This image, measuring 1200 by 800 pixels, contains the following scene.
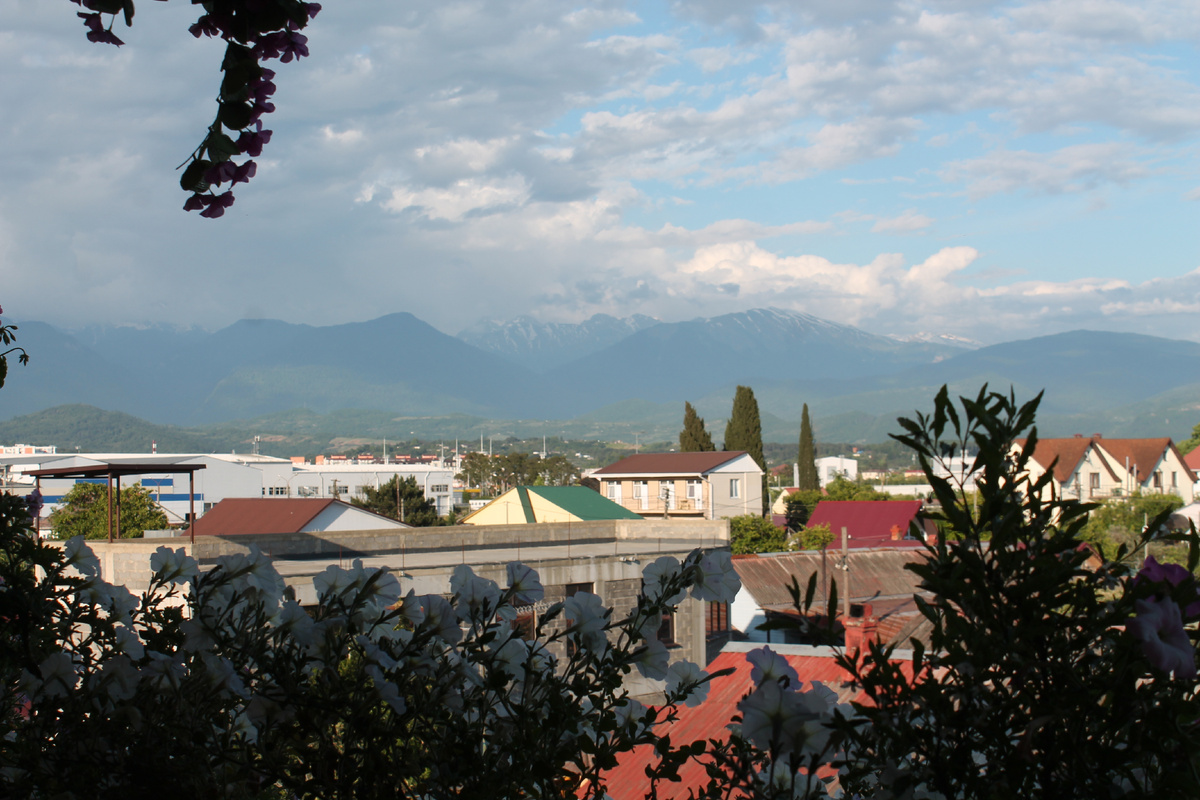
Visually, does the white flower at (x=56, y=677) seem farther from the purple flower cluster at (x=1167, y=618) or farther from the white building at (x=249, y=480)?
the white building at (x=249, y=480)

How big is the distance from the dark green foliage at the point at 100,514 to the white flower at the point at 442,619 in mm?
26752

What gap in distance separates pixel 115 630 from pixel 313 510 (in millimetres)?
25098

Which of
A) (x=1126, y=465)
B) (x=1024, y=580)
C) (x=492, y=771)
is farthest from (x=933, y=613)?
(x=1126, y=465)

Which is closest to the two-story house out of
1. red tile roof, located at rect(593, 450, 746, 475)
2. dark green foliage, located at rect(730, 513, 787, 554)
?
red tile roof, located at rect(593, 450, 746, 475)

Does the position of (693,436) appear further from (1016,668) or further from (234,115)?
(1016,668)

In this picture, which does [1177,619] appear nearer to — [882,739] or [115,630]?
[882,739]

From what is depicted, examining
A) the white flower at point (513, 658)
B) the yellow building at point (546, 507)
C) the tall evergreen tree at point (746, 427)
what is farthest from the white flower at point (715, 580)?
the tall evergreen tree at point (746, 427)

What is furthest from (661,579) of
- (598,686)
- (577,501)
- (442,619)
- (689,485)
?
(689,485)

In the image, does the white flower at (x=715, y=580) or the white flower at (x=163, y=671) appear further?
the white flower at (x=715, y=580)

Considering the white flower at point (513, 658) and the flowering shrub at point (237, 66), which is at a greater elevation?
the flowering shrub at point (237, 66)

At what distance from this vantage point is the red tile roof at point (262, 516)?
85.6ft

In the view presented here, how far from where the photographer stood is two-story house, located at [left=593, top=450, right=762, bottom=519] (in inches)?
1877

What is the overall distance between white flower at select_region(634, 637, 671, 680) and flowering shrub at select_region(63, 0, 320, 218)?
1358 millimetres

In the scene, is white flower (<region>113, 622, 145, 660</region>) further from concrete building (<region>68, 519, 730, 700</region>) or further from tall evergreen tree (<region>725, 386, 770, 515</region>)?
tall evergreen tree (<region>725, 386, 770, 515</region>)
